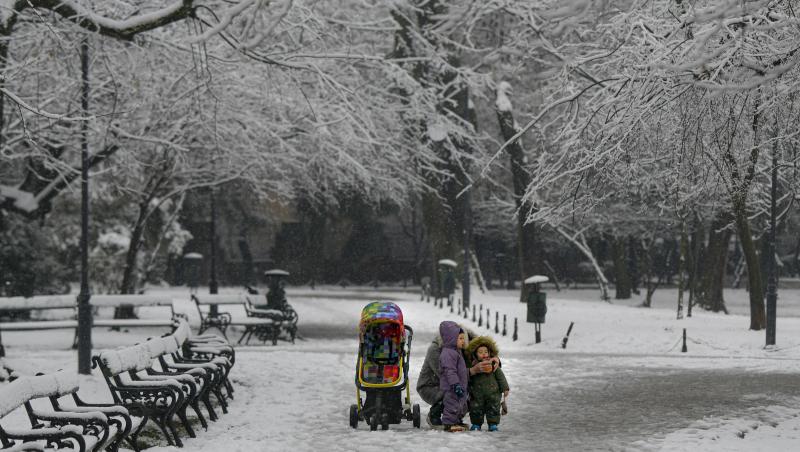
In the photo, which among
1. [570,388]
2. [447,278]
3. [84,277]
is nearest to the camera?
[570,388]

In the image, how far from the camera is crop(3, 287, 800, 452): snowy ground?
9562 millimetres

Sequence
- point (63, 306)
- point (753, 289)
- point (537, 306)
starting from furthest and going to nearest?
1. point (753, 289)
2. point (537, 306)
3. point (63, 306)

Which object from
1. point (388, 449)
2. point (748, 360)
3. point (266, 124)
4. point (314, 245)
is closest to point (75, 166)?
point (266, 124)

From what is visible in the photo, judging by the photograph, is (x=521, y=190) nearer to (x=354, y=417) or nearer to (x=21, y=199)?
(x=21, y=199)

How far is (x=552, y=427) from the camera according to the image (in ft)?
33.9

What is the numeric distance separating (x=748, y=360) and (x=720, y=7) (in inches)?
518

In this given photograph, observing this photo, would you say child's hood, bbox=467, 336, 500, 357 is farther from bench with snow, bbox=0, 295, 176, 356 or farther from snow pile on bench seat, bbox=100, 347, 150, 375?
bench with snow, bbox=0, 295, 176, 356

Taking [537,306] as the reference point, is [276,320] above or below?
below

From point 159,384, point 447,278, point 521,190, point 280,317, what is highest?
point 521,190

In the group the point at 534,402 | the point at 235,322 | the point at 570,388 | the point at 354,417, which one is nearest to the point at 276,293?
the point at 235,322

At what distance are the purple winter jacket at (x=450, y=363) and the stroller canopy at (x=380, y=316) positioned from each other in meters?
0.50

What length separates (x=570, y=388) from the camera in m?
13.5

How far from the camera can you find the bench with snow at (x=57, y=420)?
21.2 feet

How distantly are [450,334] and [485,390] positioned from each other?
698 mm
